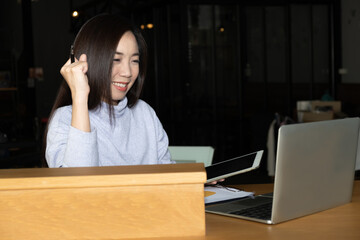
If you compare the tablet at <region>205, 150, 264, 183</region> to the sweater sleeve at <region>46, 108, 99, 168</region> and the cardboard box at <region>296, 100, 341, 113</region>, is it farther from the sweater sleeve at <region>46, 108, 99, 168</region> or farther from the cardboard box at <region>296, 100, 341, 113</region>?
the cardboard box at <region>296, 100, 341, 113</region>

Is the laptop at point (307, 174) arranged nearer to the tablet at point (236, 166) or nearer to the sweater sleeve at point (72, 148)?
the tablet at point (236, 166)

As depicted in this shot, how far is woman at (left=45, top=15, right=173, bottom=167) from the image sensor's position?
5.84ft

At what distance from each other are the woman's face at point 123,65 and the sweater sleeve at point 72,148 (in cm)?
28

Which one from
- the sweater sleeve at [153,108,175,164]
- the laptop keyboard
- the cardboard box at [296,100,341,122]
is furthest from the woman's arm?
the cardboard box at [296,100,341,122]

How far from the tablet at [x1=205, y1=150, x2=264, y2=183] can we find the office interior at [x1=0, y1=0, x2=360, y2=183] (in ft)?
21.6

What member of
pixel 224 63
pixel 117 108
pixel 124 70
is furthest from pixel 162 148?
pixel 224 63

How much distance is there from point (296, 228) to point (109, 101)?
0.87m

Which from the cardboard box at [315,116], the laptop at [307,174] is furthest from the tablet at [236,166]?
the cardboard box at [315,116]

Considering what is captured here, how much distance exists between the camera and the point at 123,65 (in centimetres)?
189

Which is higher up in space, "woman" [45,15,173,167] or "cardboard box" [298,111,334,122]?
"woman" [45,15,173,167]

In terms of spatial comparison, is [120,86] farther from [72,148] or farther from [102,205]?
[102,205]

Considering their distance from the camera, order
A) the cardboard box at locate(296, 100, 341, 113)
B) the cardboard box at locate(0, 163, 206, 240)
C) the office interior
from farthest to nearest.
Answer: the office interior < the cardboard box at locate(296, 100, 341, 113) < the cardboard box at locate(0, 163, 206, 240)

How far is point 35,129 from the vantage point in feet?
27.3

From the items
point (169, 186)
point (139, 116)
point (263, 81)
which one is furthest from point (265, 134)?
point (169, 186)
